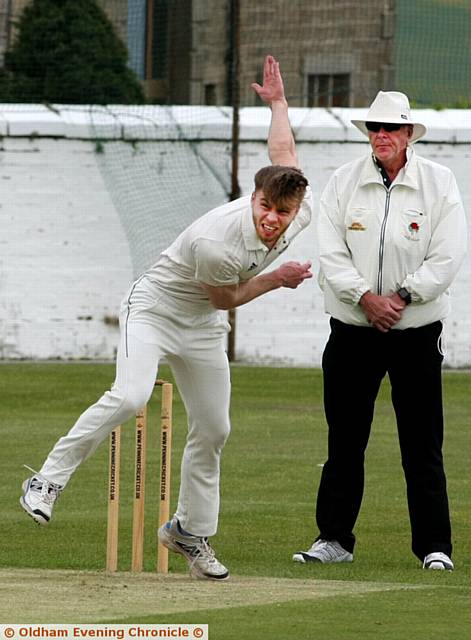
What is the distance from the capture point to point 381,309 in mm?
6922

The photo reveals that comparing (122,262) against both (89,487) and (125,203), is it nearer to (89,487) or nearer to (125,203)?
(125,203)

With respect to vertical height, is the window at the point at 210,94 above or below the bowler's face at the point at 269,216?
below

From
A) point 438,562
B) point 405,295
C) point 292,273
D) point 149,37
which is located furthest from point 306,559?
point 149,37

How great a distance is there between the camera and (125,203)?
17938 mm

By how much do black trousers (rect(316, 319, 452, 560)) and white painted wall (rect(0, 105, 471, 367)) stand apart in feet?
34.7

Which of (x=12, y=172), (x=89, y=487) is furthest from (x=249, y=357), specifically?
(x=89, y=487)

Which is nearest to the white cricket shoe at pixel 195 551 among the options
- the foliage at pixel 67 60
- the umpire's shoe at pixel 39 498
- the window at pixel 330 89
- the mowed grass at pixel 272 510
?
the mowed grass at pixel 272 510

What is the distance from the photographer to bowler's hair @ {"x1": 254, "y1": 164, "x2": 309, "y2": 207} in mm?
5941

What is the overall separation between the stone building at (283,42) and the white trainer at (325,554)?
12.9 meters

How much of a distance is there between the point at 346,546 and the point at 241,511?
1663mm

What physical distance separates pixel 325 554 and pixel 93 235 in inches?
438

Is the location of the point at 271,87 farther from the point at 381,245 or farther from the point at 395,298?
the point at 395,298

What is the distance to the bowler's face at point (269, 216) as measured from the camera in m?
5.98

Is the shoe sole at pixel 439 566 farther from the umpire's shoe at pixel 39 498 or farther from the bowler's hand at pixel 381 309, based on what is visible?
the umpire's shoe at pixel 39 498
